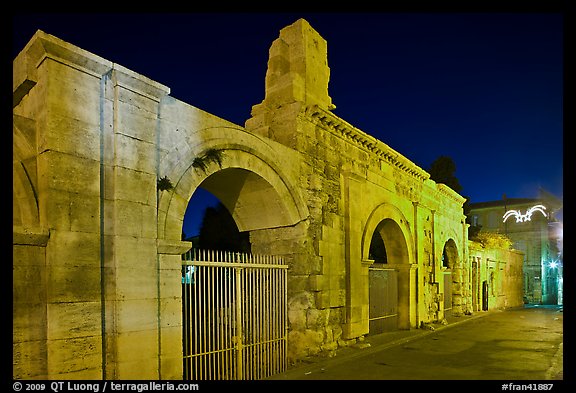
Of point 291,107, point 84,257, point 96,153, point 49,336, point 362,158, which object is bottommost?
point 49,336

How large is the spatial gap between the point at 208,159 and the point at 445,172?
2402 cm

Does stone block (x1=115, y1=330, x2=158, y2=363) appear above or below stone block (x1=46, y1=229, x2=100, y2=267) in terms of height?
below

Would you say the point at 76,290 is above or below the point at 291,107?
below

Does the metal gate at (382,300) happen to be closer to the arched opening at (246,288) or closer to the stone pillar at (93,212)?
the arched opening at (246,288)

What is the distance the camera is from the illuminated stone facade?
13.8 feet

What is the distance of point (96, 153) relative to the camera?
463 centimetres

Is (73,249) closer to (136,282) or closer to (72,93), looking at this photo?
(136,282)

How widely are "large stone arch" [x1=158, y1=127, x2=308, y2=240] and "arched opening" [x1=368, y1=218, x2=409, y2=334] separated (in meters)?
4.11

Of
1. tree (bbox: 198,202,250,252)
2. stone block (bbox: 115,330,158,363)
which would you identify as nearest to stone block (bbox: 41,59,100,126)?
stone block (bbox: 115,330,158,363)

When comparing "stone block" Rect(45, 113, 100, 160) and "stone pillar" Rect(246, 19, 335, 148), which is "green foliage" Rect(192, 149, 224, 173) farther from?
"stone pillar" Rect(246, 19, 335, 148)

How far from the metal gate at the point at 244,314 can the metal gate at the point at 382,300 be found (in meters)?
4.00
